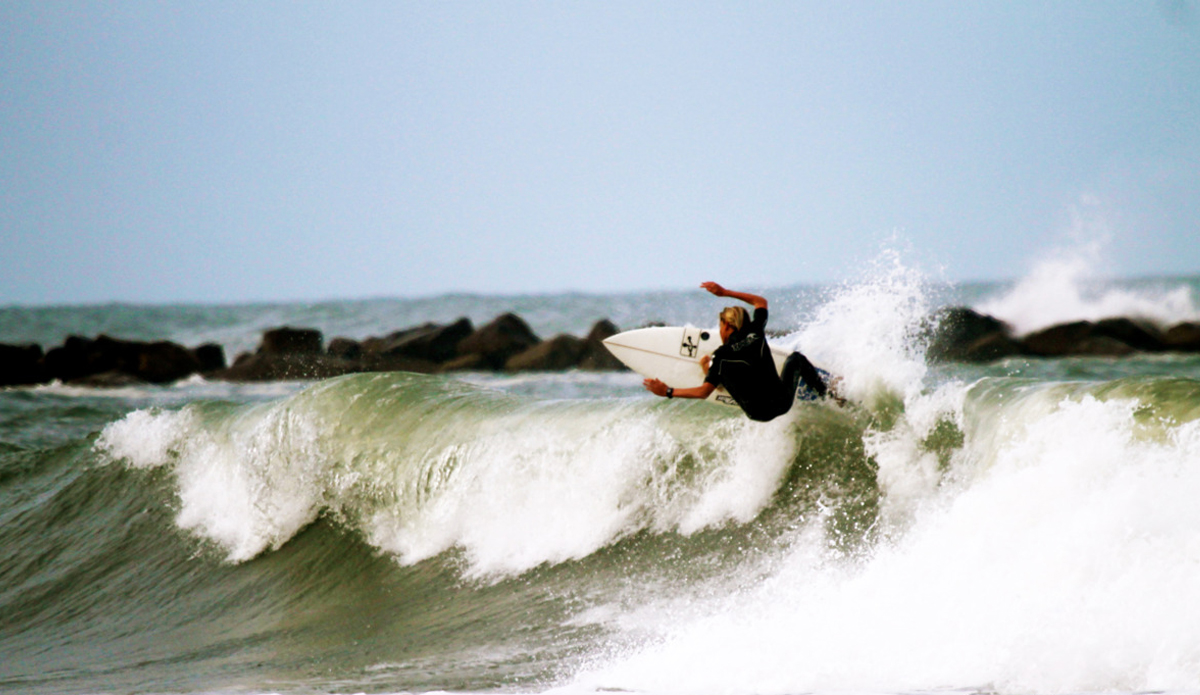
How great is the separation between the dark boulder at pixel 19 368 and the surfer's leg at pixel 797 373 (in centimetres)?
2831

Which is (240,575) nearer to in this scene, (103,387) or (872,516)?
(872,516)

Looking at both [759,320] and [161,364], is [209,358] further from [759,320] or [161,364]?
[759,320]

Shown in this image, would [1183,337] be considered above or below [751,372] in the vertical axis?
below

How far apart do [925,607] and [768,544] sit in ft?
6.37

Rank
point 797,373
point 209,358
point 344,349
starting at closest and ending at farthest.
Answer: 1. point 797,373
2. point 209,358
3. point 344,349

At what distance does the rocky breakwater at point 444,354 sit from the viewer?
26.9 metres

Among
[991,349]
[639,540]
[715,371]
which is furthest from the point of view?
[991,349]

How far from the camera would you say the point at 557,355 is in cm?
2688

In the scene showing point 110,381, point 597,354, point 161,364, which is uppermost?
point 597,354

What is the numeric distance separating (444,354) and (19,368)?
42.1 feet

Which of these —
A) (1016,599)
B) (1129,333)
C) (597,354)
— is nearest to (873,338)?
(1016,599)

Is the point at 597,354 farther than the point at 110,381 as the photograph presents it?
No

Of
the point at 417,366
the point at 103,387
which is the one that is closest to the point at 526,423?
the point at 417,366

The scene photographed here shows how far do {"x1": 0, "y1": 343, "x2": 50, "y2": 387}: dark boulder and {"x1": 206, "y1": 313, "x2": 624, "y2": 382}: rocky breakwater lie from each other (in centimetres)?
508
